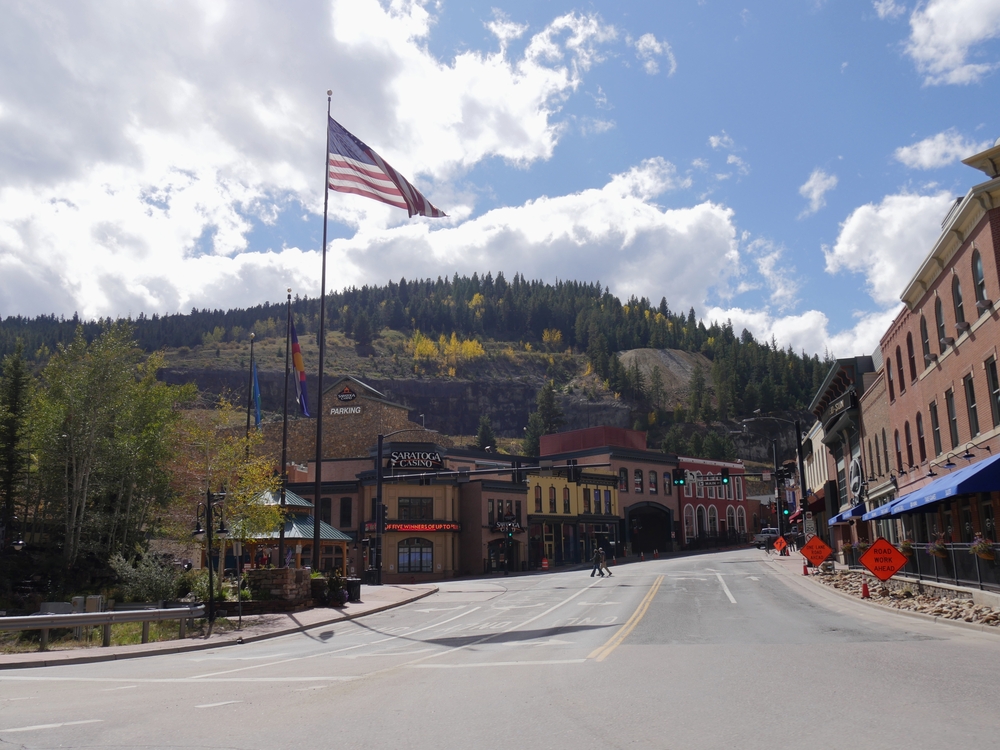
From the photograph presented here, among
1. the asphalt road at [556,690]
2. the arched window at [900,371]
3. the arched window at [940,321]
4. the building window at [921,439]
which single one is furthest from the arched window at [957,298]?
the asphalt road at [556,690]

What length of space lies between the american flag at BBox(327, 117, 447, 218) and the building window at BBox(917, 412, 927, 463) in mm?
19515

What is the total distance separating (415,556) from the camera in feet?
194

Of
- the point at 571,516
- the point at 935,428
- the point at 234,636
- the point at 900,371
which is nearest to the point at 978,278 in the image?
the point at 935,428

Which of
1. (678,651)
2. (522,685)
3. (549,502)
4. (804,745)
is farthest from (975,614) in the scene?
(549,502)

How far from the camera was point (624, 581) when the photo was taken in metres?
40.3

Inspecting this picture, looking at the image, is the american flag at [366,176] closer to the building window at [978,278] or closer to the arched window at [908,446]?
the building window at [978,278]

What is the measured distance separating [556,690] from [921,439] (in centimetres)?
2386

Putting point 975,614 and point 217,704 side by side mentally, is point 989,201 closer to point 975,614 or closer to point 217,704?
point 975,614

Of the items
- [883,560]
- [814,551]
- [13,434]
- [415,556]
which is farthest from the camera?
[415,556]

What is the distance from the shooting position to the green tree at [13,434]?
38656 mm

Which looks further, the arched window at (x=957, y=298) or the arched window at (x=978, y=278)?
the arched window at (x=957, y=298)

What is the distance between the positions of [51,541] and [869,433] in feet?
128

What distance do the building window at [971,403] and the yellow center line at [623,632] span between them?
1121cm

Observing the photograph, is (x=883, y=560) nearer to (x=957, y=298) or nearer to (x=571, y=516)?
(x=957, y=298)
